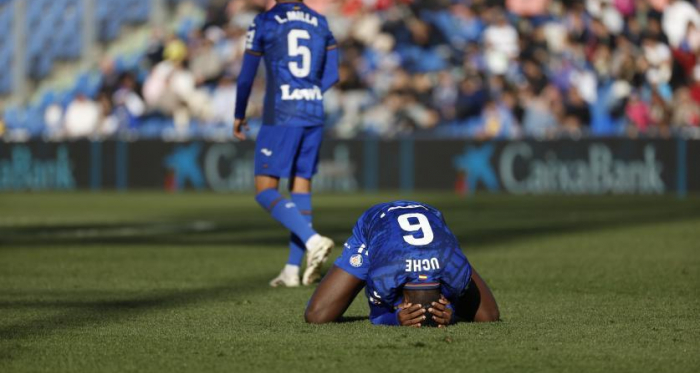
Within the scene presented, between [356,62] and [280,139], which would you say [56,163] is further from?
[280,139]

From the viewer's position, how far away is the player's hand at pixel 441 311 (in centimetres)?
586

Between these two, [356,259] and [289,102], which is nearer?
[356,259]

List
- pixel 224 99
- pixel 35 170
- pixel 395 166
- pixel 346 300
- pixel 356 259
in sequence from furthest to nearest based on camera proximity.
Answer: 1. pixel 35 170
2. pixel 224 99
3. pixel 395 166
4. pixel 346 300
5. pixel 356 259

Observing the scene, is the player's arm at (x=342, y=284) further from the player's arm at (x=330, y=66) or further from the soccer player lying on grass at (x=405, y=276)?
the player's arm at (x=330, y=66)

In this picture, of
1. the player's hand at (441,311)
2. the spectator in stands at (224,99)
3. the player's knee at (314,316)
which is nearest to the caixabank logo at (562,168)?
the spectator in stands at (224,99)

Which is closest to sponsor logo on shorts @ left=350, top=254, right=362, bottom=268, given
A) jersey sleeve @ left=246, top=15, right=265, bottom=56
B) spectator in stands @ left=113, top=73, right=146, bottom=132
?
jersey sleeve @ left=246, top=15, right=265, bottom=56

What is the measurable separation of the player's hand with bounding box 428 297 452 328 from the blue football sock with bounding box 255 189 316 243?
2.54 meters

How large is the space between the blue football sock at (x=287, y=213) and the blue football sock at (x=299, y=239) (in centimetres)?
13

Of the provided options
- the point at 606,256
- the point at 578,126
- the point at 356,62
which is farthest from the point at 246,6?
the point at 606,256

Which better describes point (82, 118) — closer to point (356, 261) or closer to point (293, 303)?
point (293, 303)

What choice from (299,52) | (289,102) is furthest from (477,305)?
(299,52)

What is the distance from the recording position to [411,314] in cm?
589

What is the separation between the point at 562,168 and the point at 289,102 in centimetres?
1534

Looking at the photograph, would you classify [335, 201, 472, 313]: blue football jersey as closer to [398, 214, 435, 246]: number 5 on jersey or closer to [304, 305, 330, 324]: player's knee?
[398, 214, 435, 246]: number 5 on jersey
